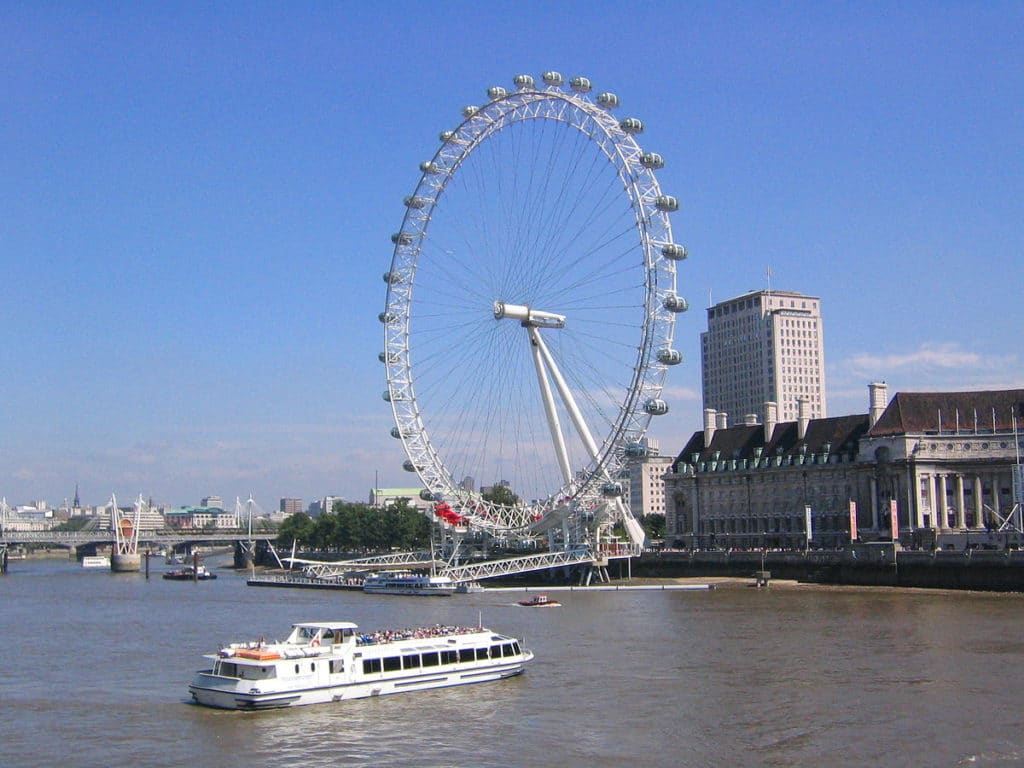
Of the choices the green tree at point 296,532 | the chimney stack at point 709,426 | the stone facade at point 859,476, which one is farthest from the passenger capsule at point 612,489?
the green tree at point 296,532

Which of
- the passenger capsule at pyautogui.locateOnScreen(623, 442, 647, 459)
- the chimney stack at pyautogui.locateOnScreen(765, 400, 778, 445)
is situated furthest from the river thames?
the chimney stack at pyautogui.locateOnScreen(765, 400, 778, 445)

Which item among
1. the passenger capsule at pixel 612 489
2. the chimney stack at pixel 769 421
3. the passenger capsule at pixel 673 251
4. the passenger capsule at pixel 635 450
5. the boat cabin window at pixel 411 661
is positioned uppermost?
the passenger capsule at pixel 673 251

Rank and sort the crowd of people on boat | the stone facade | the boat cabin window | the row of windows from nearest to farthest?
the row of windows, the boat cabin window, the crowd of people on boat, the stone facade

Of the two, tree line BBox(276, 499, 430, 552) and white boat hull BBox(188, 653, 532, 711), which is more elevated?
tree line BBox(276, 499, 430, 552)

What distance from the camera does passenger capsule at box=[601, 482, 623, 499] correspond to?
91.4m

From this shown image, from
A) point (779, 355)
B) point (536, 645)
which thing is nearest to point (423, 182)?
point (536, 645)

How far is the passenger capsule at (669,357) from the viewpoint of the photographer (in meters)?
84.4

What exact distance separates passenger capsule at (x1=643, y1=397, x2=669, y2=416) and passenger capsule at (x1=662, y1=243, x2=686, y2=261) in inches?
387

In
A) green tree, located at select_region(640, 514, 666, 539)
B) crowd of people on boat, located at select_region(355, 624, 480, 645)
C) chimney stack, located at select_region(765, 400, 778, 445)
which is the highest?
chimney stack, located at select_region(765, 400, 778, 445)

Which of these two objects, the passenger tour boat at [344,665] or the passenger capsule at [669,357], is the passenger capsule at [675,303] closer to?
the passenger capsule at [669,357]

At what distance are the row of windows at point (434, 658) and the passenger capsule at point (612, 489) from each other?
48.1 meters

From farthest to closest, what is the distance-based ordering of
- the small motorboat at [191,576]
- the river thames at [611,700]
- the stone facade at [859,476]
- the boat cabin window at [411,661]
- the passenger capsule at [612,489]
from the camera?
the small motorboat at [191,576] < the stone facade at [859,476] < the passenger capsule at [612,489] < the boat cabin window at [411,661] < the river thames at [611,700]

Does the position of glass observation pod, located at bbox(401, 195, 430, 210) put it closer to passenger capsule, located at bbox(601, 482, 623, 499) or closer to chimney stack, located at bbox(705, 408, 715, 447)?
passenger capsule, located at bbox(601, 482, 623, 499)

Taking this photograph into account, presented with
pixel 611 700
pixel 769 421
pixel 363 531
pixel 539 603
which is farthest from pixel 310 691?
pixel 363 531
